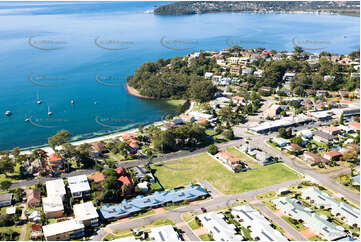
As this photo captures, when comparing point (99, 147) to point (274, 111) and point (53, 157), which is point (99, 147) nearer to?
point (53, 157)

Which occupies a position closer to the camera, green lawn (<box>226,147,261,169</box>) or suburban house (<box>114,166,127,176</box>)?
suburban house (<box>114,166,127,176</box>)

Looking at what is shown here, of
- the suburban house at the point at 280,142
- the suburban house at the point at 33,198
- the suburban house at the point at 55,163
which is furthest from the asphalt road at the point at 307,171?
the suburban house at the point at 33,198

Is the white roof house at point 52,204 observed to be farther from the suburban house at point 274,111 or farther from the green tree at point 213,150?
the suburban house at point 274,111

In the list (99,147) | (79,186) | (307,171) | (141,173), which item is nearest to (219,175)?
(141,173)

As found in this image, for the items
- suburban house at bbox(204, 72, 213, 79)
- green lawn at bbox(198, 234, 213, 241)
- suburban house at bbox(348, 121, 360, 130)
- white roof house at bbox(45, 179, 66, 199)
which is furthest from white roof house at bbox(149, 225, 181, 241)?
suburban house at bbox(204, 72, 213, 79)

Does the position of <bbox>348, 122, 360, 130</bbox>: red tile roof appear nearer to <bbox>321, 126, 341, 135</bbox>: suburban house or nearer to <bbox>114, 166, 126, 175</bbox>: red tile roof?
<bbox>321, 126, 341, 135</bbox>: suburban house
